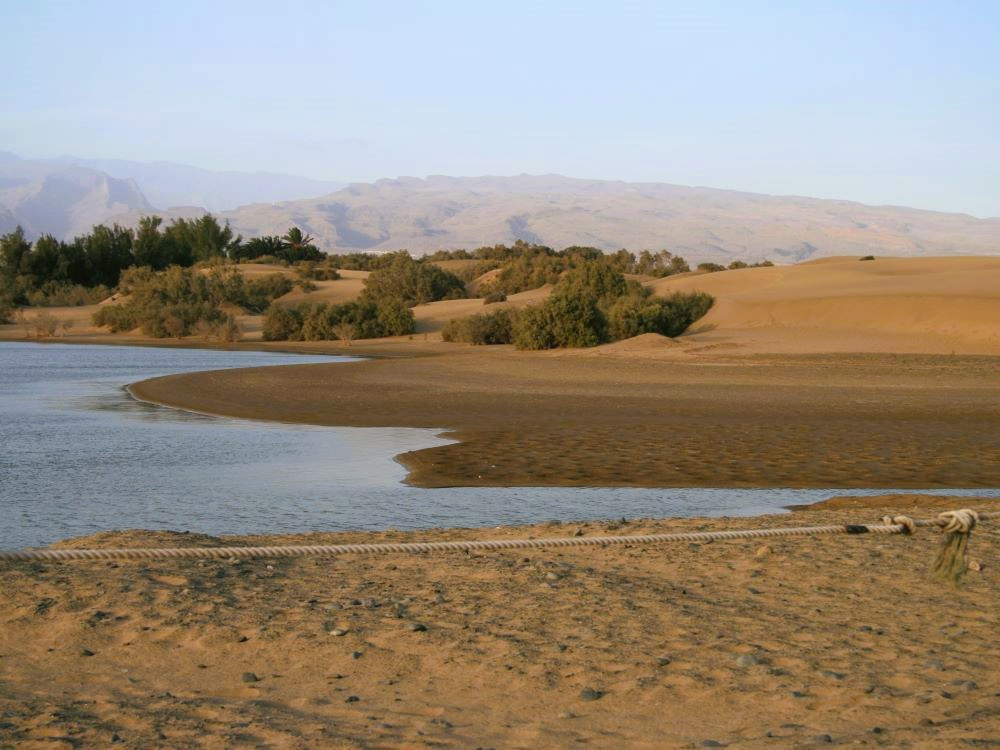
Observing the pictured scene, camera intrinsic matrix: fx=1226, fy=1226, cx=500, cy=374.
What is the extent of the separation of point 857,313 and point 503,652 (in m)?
29.4

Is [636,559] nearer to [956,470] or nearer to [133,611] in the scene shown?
[133,611]

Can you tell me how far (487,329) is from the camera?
125 ft

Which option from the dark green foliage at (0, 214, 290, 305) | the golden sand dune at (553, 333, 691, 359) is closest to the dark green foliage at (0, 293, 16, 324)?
the dark green foliage at (0, 214, 290, 305)

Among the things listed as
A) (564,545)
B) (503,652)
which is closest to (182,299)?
(564,545)

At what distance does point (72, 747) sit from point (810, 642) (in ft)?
11.1

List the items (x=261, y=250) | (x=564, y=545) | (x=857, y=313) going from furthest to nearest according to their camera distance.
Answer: (x=261, y=250) < (x=857, y=313) < (x=564, y=545)

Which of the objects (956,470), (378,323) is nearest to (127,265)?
(378,323)

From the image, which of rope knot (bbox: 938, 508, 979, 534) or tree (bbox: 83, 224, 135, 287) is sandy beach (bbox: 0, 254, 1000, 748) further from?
tree (bbox: 83, 224, 135, 287)

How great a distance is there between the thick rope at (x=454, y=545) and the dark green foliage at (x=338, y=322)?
34.7 m

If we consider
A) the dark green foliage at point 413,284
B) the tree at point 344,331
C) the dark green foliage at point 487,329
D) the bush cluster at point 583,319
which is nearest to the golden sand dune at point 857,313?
the bush cluster at point 583,319

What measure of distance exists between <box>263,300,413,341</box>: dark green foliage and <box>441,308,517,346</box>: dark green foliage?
4609mm

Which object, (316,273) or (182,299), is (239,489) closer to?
(182,299)

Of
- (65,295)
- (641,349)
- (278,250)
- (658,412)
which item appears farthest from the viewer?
(278,250)

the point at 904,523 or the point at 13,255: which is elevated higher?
the point at 13,255
